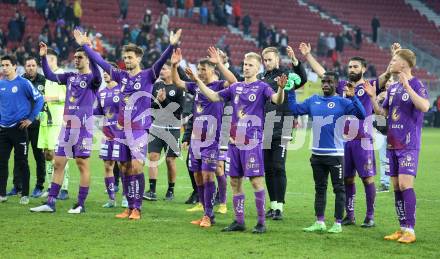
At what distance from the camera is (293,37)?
41.3 m

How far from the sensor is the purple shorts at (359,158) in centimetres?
1038

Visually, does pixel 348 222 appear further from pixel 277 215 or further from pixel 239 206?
pixel 239 206

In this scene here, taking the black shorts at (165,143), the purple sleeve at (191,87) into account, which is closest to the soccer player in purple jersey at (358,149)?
the purple sleeve at (191,87)

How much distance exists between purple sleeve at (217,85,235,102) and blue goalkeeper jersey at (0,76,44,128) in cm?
391

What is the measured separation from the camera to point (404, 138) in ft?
30.0

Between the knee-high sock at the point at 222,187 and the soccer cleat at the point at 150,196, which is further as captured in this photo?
→ the soccer cleat at the point at 150,196

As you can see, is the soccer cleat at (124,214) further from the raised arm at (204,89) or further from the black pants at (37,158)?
the black pants at (37,158)

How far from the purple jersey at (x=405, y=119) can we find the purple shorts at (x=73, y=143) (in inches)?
180

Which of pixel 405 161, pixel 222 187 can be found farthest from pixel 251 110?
pixel 222 187

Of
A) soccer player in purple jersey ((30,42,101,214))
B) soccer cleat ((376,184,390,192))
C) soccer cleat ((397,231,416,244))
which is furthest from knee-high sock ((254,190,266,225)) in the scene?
soccer cleat ((376,184,390,192))

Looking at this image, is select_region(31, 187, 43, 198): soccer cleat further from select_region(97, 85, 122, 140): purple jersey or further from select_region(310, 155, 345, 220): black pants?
select_region(310, 155, 345, 220): black pants

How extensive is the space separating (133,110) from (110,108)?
3.47 feet

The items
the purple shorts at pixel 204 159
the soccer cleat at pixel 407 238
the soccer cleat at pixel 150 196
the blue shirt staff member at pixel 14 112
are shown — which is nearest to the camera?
the soccer cleat at pixel 407 238

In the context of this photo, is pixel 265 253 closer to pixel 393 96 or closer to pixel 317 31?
pixel 393 96
